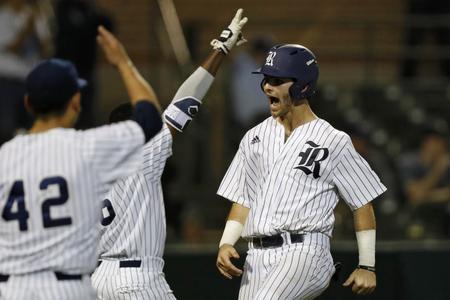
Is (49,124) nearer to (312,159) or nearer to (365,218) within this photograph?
(312,159)

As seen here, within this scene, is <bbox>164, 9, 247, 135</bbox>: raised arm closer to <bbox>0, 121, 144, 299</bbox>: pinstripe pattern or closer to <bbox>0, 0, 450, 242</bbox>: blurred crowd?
<bbox>0, 121, 144, 299</bbox>: pinstripe pattern

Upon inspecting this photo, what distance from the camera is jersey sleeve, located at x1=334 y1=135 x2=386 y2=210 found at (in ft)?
22.5

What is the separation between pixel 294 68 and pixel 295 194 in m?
0.76

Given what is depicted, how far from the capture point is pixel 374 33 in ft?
48.2

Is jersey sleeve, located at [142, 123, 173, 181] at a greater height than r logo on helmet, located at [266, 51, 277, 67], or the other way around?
r logo on helmet, located at [266, 51, 277, 67]

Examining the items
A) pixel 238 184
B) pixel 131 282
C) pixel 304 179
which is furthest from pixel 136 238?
pixel 304 179

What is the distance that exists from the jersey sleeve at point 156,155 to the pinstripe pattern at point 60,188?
1.29 meters

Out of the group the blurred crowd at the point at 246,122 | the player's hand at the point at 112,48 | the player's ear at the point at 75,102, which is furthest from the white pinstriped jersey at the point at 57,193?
the blurred crowd at the point at 246,122

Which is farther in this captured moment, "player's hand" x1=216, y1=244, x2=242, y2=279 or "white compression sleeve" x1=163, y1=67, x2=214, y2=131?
"white compression sleeve" x1=163, y1=67, x2=214, y2=131

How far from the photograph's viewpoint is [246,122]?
514 inches

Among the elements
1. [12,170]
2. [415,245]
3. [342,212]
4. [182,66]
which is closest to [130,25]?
[182,66]

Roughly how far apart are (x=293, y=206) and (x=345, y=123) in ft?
22.3

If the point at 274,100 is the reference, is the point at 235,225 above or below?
below

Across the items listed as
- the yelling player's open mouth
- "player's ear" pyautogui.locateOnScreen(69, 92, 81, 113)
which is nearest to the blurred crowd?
the yelling player's open mouth
